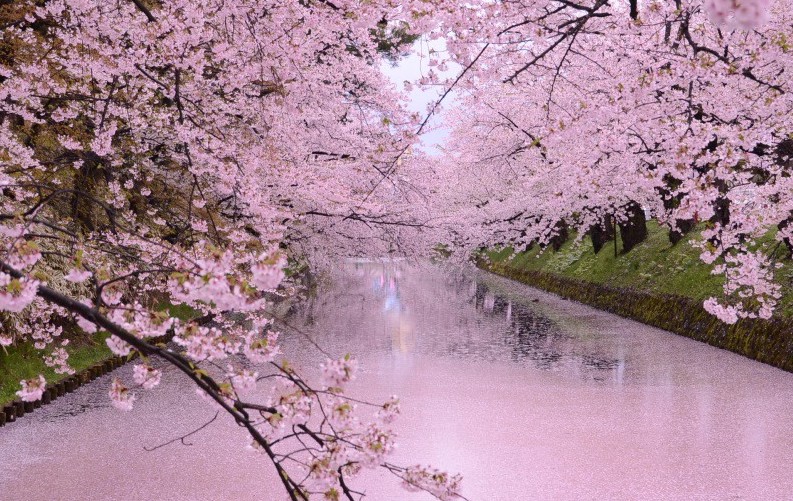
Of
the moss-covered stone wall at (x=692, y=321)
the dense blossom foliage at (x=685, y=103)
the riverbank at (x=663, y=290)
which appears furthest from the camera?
the riverbank at (x=663, y=290)

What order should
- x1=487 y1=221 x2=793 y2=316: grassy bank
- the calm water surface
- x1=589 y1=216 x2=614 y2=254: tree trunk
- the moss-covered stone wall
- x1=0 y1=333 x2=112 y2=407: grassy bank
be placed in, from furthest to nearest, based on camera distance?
x1=589 y1=216 x2=614 y2=254: tree trunk < x1=487 y1=221 x2=793 y2=316: grassy bank < the moss-covered stone wall < x1=0 y1=333 x2=112 y2=407: grassy bank < the calm water surface

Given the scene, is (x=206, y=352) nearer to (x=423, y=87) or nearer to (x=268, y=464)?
(x=268, y=464)

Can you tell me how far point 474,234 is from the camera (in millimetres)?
32156

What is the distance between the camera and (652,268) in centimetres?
2266

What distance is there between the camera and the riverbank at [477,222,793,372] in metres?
13.8

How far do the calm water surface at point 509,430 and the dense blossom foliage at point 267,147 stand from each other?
82 cm

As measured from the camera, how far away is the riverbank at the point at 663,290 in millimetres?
13773

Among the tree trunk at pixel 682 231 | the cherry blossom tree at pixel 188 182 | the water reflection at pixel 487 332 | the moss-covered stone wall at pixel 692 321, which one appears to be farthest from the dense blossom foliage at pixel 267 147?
the tree trunk at pixel 682 231

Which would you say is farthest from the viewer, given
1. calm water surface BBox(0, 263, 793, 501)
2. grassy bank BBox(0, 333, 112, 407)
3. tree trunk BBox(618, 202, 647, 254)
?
tree trunk BBox(618, 202, 647, 254)

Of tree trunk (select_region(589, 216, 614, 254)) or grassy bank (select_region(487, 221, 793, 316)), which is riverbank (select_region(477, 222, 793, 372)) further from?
tree trunk (select_region(589, 216, 614, 254))

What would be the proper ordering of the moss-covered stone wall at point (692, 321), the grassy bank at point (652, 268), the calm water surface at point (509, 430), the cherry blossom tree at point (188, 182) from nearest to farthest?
the cherry blossom tree at point (188, 182), the calm water surface at point (509, 430), the moss-covered stone wall at point (692, 321), the grassy bank at point (652, 268)

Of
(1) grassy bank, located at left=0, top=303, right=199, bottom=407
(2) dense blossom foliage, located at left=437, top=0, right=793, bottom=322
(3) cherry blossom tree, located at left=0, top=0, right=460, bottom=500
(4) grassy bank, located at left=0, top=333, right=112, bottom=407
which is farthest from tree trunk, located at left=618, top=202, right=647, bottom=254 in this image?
(4) grassy bank, located at left=0, top=333, right=112, bottom=407

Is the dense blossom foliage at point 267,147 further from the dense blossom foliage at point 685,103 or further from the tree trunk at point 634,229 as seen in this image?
the tree trunk at point 634,229

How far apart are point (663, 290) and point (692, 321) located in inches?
118
